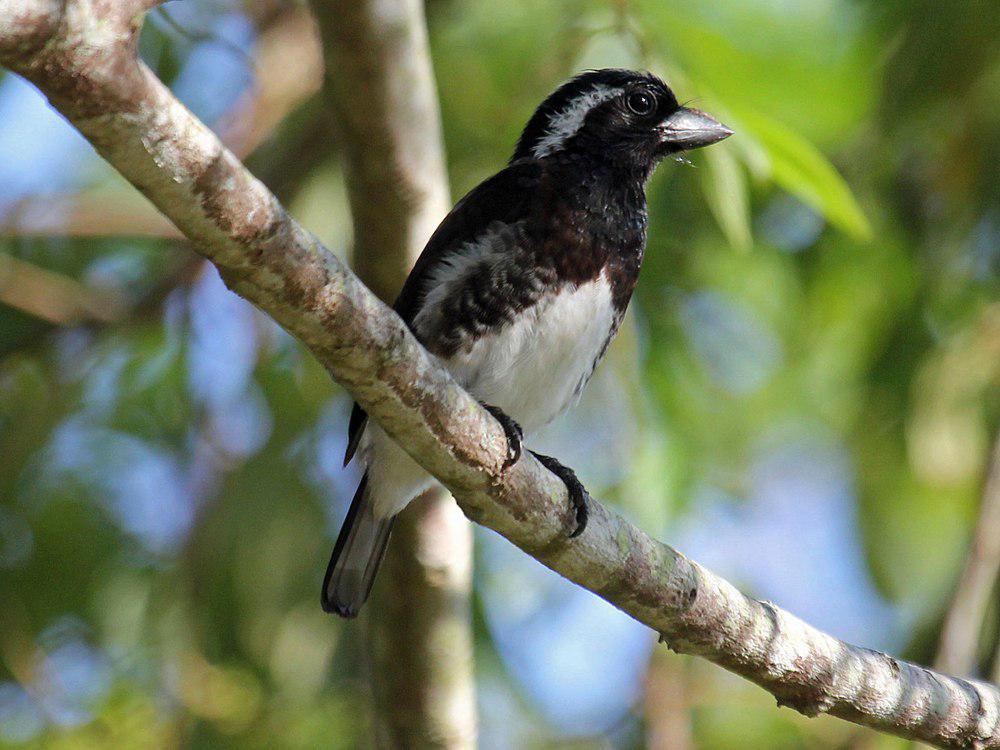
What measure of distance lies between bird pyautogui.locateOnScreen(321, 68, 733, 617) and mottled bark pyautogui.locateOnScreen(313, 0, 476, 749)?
11 cm

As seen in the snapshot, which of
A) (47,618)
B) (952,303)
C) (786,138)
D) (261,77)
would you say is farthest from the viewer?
(261,77)

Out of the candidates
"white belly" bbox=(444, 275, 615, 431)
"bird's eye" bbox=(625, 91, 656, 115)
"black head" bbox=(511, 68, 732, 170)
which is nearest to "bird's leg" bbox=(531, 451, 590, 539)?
"white belly" bbox=(444, 275, 615, 431)

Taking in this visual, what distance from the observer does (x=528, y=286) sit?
3209 mm

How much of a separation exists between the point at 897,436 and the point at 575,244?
1891 millimetres

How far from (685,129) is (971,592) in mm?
1524

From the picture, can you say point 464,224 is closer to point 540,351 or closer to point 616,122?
point 540,351

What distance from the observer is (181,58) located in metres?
4.68

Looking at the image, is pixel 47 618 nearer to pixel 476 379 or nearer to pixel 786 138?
pixel 476 379

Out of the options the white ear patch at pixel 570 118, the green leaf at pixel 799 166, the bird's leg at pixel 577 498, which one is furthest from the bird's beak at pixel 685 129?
the bird's leg at pixel 577 498

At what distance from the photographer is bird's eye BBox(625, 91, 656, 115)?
3875mm

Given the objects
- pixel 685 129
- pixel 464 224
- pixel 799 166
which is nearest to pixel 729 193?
pixel 799 166

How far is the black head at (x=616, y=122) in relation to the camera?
3.73m

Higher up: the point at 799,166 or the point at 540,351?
the point at 799,166

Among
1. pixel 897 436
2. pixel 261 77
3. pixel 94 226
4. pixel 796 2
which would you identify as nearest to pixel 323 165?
pixel 261 77
